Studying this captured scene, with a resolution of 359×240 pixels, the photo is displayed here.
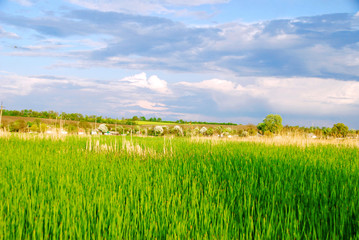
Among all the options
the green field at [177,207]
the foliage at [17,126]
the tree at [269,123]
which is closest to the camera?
the green field at [177,207]

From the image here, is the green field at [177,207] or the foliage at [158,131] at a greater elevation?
the foliage at [158,131]

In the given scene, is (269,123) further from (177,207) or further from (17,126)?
(177,207)

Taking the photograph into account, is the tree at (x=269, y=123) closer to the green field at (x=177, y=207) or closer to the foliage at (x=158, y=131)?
the foliage at (x=158, y=131)

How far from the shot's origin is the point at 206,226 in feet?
8.68

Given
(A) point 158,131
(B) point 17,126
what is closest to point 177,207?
(A) point 158,131

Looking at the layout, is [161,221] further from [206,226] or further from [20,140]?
[20,140]

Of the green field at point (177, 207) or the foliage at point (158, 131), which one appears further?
the foliage at point (158, 131)

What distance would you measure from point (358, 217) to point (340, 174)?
2085 millimetres

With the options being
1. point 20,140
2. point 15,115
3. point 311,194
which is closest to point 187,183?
point 311,194

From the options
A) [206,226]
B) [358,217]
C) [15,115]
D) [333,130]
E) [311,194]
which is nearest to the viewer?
[206,226]

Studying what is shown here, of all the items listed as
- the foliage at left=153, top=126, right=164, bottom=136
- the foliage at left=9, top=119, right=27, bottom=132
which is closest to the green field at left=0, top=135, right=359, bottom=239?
the foliage at left=9, top=119, right=27, bottom=132

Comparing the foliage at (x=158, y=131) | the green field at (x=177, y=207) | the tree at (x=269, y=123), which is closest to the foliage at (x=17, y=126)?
the foliage at (x=158, y=131)

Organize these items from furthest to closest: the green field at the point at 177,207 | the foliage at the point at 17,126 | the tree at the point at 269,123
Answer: the tree at the point at 269,123 → the foliage at the point at 17,126 → the green field at the point at 177,207

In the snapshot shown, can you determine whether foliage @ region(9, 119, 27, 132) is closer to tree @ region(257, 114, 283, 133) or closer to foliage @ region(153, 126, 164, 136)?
foliage @ region(153, 126, 164, 136)
